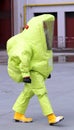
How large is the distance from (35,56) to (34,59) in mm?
57

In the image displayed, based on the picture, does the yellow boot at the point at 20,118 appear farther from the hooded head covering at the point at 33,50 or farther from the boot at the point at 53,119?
the hooded head covering at the point at 33,50

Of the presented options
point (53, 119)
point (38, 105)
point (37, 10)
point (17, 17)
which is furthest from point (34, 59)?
point (37, 10)

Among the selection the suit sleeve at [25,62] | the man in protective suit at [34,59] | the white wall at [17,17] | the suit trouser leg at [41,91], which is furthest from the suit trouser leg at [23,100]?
the white wall at [17,17]

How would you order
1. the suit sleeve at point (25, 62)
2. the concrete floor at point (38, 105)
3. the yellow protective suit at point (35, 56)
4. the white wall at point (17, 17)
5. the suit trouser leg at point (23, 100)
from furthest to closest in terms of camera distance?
the white wall at point (17, 17), the suit trouser leg at point (23, 100), the concrete floor at point (38, 105), the yellow protective suit at point (35, 56), the suit sleeve at point (25, 62)

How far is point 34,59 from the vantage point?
766 cm

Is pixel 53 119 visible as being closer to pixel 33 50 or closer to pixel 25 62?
pixel 25 62

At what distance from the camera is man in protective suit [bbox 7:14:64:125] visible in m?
7.48

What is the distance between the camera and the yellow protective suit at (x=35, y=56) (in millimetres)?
7512

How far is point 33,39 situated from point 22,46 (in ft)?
0.77

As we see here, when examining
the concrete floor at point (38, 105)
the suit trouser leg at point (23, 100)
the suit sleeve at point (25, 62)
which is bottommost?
the concrete floor at point (38, 105)

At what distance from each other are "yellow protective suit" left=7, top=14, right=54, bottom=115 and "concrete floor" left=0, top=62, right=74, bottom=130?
1.08 feet

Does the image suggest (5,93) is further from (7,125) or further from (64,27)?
(64,27)

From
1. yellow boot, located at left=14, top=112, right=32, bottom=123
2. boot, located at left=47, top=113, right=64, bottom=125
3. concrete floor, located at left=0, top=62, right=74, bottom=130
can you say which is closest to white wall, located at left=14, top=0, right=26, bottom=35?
concrete floor, located at left=0, top=62, right=74, bottom=130

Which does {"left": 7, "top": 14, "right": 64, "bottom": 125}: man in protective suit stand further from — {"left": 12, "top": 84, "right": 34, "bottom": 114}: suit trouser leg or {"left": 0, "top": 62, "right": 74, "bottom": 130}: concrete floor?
{"left": 0, "top": 62, "right": 74, "bottom": 130}: concrete floor
